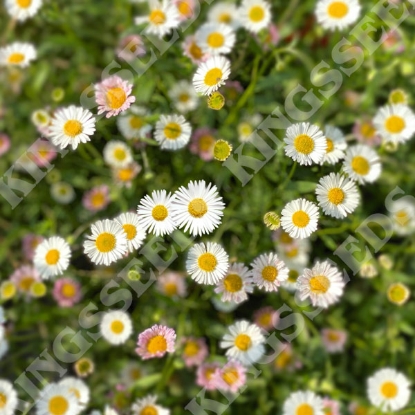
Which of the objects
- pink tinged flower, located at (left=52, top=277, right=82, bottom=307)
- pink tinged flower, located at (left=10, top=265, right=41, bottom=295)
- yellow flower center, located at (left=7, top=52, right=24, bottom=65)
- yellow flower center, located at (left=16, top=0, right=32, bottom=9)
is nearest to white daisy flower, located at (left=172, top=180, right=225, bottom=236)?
pink tinged flower, located at (left=52, top=277, right=82, bottom=307)

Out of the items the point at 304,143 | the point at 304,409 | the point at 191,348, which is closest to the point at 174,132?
the point at 304,143

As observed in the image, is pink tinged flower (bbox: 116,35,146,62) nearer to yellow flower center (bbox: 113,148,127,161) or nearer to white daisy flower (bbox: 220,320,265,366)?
yellow flower center (bbox: 113,148,127,161)

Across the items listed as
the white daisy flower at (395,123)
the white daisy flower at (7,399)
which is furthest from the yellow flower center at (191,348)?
the white daisy flower at (395,123)

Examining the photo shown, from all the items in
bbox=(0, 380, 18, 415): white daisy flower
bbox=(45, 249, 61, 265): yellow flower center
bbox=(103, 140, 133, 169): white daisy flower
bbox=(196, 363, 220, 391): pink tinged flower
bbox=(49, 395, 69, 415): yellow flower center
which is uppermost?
bbox=(103, 140, 133, 169): white daisy flower

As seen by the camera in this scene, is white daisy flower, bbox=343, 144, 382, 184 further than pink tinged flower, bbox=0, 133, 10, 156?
No

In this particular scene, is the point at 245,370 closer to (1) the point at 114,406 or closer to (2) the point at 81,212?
(1) the point at 114,406

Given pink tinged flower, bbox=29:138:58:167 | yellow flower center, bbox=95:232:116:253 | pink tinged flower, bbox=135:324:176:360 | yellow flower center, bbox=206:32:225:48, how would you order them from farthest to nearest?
pink tinged flower, bbox=29:138:58:167
yellow flower center, bbox=206:32:225:48
yellow flower center, bbox=95:232:116:253
pink tinged flower, bbox=135:324:176:360

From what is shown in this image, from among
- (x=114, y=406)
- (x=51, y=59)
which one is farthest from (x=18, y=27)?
(x=114, y=406)

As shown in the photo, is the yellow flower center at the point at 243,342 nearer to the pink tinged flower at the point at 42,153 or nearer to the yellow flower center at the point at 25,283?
the yellow flower center at the point at 25,283
